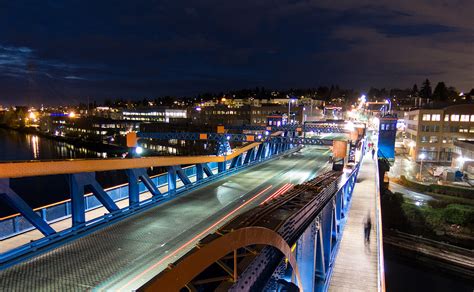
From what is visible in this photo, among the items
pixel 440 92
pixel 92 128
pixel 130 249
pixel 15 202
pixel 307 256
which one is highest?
pixel 440 92

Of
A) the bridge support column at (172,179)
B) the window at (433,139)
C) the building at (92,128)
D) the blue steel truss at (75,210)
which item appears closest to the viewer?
the blue steel truss at (75,210)

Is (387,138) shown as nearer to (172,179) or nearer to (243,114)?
(243,114)

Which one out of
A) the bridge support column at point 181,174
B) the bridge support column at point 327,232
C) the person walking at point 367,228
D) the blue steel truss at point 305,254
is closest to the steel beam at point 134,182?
the bridge support column at point 181,174

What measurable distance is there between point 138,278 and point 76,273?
6.48 feet

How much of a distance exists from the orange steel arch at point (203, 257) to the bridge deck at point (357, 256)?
35.4 ft

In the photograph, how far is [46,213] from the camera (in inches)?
576

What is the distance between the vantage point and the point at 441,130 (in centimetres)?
6412

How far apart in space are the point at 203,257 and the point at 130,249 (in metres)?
8.57

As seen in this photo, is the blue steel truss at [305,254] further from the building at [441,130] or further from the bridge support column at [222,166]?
the building at [441,130]

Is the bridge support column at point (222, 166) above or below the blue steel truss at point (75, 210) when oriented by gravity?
below

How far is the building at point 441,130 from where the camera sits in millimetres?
63062

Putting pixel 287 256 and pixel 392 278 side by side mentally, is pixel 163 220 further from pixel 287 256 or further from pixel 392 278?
pixel 392 278

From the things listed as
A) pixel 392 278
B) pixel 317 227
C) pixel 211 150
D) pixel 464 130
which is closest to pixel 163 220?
pixel 317 227

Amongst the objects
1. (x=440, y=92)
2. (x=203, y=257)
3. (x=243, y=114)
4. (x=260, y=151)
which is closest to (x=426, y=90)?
(x=440, y=92)
